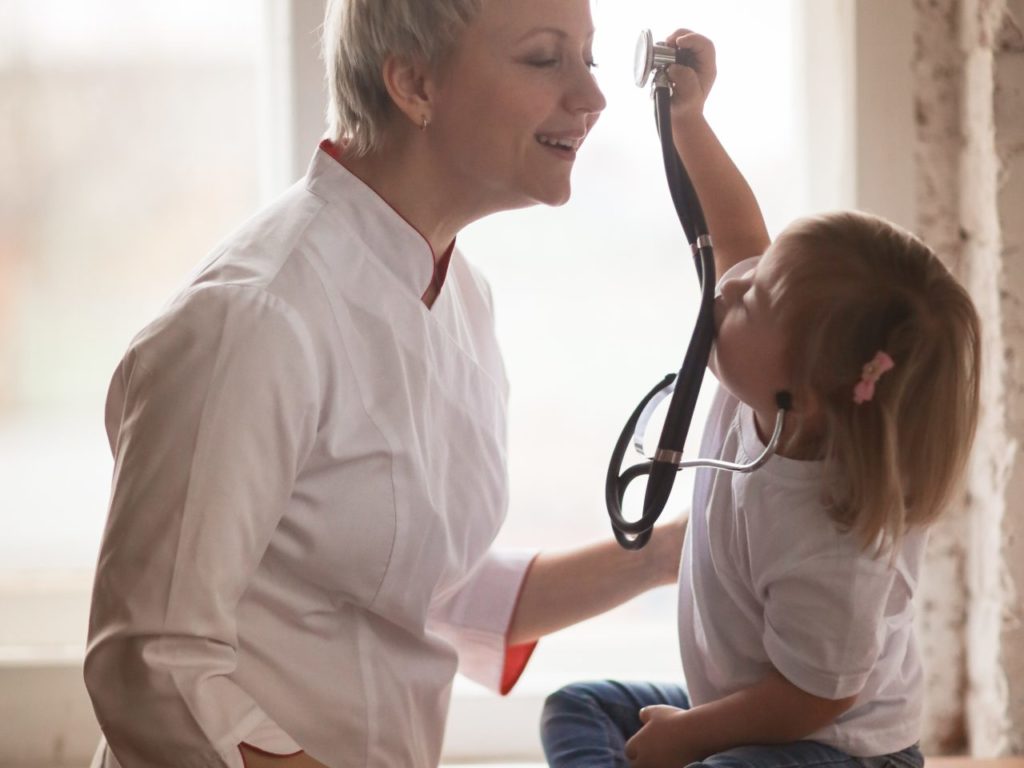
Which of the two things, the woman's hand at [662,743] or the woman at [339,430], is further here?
the woman's hand at [662,743]

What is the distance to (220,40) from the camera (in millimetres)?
2252

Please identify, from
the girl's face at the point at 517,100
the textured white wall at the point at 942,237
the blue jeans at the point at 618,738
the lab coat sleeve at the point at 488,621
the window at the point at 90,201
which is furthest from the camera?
the window at the point at 90,201

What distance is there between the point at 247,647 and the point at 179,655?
0.14m

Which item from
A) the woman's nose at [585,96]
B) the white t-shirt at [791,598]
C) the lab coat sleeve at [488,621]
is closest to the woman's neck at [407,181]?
the woman's nose at [585,96]

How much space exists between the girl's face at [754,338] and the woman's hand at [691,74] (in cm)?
27

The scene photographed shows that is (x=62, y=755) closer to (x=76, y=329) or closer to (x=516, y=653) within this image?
(x=76, y=329)

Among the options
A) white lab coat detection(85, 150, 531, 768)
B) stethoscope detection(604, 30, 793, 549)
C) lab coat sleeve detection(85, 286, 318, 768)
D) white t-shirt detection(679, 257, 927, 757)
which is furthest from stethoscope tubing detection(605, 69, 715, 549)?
lab coat sleeve detection(85, 286, 318, 768)

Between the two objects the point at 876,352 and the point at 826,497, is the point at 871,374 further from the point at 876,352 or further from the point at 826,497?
the point at 826,497

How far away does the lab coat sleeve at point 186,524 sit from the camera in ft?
4.25

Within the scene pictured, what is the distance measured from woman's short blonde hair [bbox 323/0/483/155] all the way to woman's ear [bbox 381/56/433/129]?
0.04 ft

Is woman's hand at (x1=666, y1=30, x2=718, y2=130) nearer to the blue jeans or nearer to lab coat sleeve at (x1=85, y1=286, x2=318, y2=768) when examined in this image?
lab coat sleeve at (x1=85, y1=286, x2=318, y2=768)

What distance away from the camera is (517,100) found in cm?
150

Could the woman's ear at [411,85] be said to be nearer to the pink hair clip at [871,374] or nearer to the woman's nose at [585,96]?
the woman's nose at [585,96]

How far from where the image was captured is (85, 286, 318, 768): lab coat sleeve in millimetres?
1294
